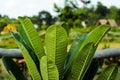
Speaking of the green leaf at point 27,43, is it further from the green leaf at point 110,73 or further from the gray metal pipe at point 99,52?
the gray metal pipe at point 99,52

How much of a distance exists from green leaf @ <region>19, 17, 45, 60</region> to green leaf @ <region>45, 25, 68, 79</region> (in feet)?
0.22

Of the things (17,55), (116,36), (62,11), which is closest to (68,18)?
(62,11)

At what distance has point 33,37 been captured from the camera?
1132 millimetres

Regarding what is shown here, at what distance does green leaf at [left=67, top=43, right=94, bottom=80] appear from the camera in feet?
3.36

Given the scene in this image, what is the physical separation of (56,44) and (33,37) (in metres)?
0.12

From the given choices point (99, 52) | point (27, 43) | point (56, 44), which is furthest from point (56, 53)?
point (99, 52)

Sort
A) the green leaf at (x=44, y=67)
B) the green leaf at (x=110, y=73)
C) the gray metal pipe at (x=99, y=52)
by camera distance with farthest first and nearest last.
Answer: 1. the gray metal pipe at (x=99, y=52)
2. the green leaf at (x=110, y=73)
3. the green leaf at (x=44, y=67)

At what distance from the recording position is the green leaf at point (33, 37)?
1123 millimetres

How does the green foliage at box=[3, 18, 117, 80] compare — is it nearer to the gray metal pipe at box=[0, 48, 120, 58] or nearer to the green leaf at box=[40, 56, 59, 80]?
the green leaf at box=[40, 56, 59, 80]

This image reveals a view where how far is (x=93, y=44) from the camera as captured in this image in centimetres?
102

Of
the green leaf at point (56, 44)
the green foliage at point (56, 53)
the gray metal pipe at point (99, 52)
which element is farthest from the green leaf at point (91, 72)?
the gray metal pipe at point (99, 52)

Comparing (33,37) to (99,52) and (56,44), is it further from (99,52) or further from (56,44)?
(99,52)

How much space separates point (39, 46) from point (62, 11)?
105 ft

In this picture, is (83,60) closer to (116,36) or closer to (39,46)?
(39,46)
